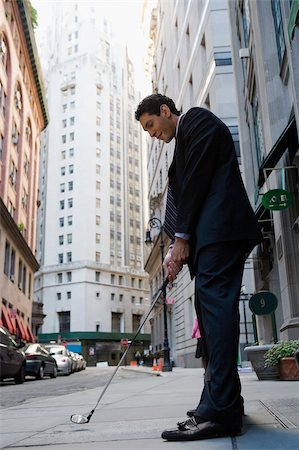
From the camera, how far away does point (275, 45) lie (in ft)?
43.6

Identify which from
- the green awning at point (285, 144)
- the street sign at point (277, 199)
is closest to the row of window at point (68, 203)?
the green awning at point (285, 144)

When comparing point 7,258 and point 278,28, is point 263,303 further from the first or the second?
point 7,258

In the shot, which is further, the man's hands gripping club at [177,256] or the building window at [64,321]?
the building window at [64,321]

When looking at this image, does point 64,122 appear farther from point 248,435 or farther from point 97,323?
point 248,435

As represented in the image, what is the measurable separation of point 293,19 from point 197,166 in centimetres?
801

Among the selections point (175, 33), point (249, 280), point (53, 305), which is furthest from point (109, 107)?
point (249, 280)

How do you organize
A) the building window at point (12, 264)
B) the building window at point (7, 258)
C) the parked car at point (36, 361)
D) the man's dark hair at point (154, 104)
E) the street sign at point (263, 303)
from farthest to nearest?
the building window at point (12, 264) < the building window at point (7, 258) < the parked car at point (36, 361) < the street sign at point (263, 303) < the man's dark hair at point (154, 104)

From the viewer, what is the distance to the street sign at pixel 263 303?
11180 mm

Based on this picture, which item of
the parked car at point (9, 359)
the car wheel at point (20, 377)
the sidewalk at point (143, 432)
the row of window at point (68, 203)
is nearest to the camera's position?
the sidewalk at point (143, 432)

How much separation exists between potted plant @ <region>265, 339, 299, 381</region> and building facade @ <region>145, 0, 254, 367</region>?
7358 millimetres

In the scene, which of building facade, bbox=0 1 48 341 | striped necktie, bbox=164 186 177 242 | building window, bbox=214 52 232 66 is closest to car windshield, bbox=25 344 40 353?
building facade, bbox=0 1 48 341

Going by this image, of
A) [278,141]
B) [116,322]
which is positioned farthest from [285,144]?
[116,322]

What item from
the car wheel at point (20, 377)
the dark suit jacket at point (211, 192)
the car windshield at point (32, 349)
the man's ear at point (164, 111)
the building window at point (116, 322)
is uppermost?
the building window at point (116, 322)

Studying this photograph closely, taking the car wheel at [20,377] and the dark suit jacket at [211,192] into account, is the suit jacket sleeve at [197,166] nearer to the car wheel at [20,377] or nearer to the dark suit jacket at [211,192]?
the dark suit jacket at [211,192]
